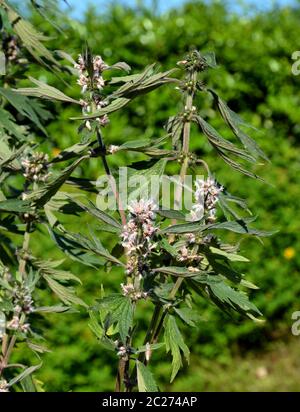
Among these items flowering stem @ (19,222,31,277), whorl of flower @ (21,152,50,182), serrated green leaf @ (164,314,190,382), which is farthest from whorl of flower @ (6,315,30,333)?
serrated green leaf @ (164,314,190,382)

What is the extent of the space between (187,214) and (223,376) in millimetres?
4659

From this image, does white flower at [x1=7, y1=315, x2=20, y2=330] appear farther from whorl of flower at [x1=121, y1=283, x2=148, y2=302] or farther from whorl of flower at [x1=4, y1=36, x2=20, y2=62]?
whorl of flower at [x1=4, y1=36, x2=20, y2=62]

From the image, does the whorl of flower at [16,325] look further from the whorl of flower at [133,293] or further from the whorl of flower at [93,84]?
the whorl of flower at [93,84]

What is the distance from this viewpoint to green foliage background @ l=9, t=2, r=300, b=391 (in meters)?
6.31

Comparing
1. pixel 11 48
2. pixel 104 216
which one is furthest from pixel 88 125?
pixel 11 48

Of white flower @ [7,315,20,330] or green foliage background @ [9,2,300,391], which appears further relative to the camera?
green foliage background @ [9,2,300,391]

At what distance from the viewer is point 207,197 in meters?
1.87

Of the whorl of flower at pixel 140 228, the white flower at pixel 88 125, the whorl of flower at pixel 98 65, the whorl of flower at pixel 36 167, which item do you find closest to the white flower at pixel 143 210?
the whorl of flower at pixel 140 228

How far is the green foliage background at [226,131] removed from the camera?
20.7 ft

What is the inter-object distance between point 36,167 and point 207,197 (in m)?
0.55

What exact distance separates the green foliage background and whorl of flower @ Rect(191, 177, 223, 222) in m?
3.96

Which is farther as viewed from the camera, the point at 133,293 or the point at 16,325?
the point at 16,325

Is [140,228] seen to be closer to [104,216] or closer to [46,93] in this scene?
[104,216]
